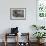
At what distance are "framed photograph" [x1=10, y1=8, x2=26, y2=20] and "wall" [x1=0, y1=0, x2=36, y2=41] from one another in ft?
0.47

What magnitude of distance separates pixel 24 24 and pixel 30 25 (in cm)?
29

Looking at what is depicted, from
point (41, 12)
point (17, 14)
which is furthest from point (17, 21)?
point (41, 12)

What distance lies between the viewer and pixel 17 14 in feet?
23.8

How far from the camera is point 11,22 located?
23.9 ft

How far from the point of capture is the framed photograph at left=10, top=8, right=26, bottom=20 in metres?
7.23

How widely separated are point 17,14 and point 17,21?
0.34 m

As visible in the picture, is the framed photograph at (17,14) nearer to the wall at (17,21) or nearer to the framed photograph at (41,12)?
the wall at (17,21)

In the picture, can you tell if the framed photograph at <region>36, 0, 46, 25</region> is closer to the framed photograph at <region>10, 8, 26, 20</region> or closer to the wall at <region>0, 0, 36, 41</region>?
the wall at <region>0, 0, 36, 41</region>

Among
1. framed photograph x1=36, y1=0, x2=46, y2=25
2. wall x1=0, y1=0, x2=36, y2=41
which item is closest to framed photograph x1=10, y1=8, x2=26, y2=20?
wall x1=0, y1=0, x2=36, y2=41

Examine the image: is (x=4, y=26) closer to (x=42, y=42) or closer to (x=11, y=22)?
(x=11, y=22)

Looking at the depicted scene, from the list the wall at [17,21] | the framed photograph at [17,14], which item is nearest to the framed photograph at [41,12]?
the wall at [17,21]

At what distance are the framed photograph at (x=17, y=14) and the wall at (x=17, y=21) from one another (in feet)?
0.47

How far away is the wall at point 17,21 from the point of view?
721 centimetres

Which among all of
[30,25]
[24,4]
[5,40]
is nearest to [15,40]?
[5,40]
